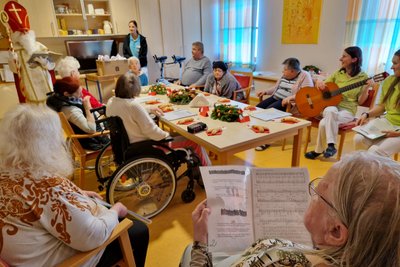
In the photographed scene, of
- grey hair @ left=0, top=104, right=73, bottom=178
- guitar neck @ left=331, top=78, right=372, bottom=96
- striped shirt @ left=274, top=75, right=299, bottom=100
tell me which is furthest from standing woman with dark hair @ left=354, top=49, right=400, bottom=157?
grey hair @ left=0, top=104, right=73, bottom=178

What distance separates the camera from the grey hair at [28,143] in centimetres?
89

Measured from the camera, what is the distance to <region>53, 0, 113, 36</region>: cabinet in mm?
4598

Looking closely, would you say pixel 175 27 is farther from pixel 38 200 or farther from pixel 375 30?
pixel 38 200

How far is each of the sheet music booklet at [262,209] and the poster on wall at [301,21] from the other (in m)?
3.69

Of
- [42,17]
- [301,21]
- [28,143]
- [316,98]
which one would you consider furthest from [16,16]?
[301,21]

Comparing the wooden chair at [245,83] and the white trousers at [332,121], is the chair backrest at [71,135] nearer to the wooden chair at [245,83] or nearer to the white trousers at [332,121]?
the wooden chair at [245,83]

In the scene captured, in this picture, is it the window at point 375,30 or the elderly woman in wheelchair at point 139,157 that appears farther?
the window at point 375,30

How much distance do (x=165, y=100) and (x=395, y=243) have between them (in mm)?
2558

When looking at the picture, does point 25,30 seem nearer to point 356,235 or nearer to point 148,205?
point 148,205

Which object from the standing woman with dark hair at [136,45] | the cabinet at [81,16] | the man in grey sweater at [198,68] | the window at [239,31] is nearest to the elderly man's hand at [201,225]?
the man in grey sweater at [198,68]

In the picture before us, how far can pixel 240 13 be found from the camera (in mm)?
5230

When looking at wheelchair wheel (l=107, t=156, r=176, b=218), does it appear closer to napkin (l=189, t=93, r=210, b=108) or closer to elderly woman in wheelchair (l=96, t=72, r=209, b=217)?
elderly woman in wheelchair (l=96, t=72, r=209, b=217)

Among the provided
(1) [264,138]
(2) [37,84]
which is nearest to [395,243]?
(1) [264,138]

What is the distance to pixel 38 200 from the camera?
0.85m
